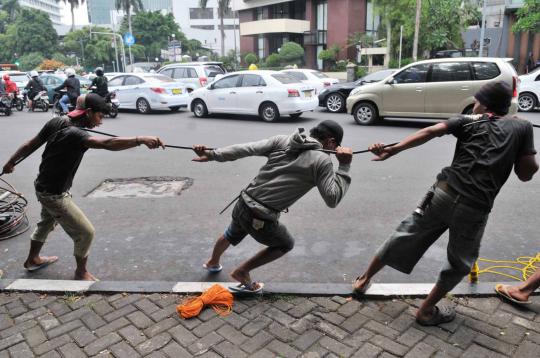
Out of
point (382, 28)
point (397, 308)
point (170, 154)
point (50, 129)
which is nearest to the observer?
point (397, 308)

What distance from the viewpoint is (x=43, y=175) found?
3.70 metres

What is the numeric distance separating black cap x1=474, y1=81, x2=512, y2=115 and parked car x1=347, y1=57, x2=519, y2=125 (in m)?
7.97

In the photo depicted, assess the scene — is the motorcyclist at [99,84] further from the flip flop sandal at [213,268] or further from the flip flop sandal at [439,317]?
the flip flop sandal at [439,317]

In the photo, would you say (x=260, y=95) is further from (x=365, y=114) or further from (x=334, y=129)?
(x=334, y=129)

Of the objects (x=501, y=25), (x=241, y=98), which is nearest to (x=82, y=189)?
(x=241, y=98)

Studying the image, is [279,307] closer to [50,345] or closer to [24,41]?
[50,345]

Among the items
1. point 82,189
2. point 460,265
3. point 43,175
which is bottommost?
point 82,189

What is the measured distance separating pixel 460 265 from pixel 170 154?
7.21 m

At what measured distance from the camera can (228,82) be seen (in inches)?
554

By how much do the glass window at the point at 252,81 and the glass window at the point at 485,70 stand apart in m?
5.67

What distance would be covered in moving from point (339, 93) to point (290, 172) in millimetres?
12298

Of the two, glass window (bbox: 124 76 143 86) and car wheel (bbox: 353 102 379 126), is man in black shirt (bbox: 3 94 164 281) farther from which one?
glass window (bbox: 124 76 143 86)

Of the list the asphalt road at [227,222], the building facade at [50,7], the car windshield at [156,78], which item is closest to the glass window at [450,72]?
the asphalt road at [227,222]

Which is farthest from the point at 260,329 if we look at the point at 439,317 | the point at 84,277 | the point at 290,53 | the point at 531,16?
the point at 290,53
